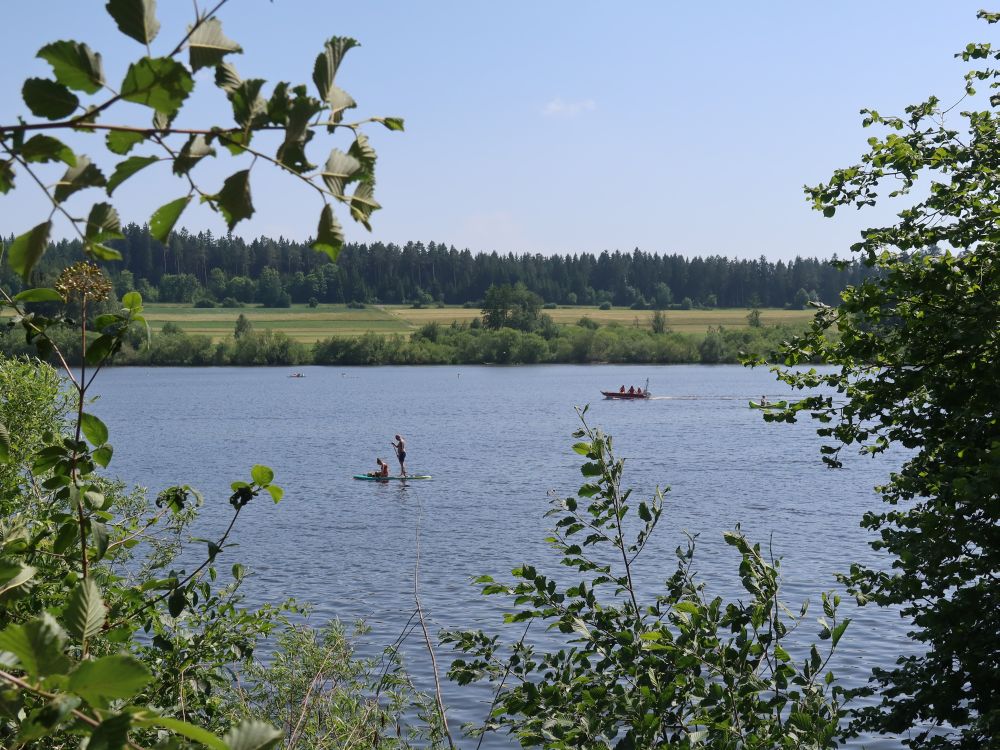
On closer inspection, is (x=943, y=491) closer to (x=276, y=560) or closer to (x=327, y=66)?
(x=327, y=66)

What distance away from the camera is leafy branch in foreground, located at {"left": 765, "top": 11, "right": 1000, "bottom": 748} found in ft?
21.0

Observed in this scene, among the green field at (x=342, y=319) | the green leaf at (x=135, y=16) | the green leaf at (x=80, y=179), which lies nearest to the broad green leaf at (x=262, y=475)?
the green leaf at (x=80, y=179)

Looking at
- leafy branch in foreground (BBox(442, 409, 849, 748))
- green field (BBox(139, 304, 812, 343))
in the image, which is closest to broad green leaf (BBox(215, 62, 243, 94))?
leafy branch in foreground (BBox(442, 409, 849, 748))

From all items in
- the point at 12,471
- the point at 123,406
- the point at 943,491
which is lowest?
the point at 123,406

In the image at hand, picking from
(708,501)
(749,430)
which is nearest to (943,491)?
(708,501)

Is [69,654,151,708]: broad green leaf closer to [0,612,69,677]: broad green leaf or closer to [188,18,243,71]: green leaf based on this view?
[0,612,69,677]: broad green leaf

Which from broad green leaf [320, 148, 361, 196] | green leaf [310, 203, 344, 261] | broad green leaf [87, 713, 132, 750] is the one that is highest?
broad green leaf [320, 148, 361, 196]

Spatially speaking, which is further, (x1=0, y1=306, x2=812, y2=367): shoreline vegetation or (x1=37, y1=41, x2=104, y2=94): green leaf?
→ (x1=0, y1=306, x2=812, y2=367): shoreline vegetation

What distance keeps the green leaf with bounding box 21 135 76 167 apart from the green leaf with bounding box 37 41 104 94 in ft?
0.36

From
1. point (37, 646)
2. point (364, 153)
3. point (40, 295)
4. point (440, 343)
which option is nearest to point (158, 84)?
point (364, 153)

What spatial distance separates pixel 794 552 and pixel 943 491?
73.3ft

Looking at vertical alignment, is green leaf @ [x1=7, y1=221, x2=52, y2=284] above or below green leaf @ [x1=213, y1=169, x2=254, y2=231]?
below

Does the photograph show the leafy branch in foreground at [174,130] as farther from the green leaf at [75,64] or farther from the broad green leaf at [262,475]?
the broad green leaf at [262,475]

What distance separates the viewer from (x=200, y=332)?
159 metres
